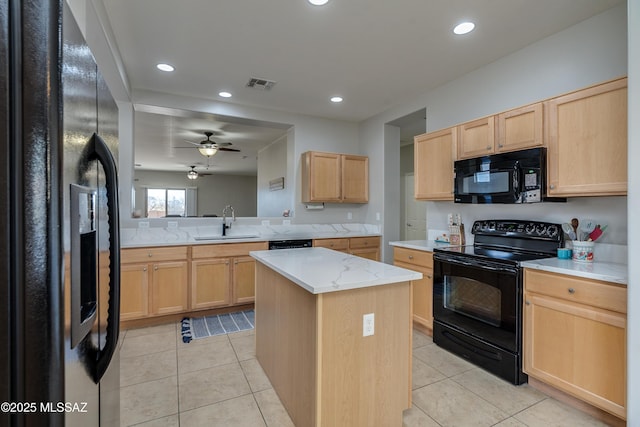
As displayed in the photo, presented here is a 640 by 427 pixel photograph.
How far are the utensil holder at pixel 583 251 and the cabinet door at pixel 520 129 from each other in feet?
2.60

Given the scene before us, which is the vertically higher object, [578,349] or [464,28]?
[464,28]

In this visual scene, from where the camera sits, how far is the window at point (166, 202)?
1108cm

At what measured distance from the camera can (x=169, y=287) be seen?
137 inches

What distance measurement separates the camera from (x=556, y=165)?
232 centimetres

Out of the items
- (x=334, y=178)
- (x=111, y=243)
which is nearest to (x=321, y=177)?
(x=334, y=178)

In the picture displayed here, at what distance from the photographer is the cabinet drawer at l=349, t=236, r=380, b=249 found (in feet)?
15.0

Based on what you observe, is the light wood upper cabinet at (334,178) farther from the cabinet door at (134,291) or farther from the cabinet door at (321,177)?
the cabinet door at (134,291)

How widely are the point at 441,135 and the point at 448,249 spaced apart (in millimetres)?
1235

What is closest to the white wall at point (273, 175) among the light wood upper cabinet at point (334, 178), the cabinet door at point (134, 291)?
the light wood upper cabinet at point (334, 178)

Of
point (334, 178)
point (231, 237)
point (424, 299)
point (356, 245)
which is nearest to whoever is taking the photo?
point (424, 299)

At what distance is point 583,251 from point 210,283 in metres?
3.55

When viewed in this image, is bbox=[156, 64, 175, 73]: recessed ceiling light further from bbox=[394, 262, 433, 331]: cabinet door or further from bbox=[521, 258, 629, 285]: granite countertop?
bbox=[521, 258, 629, 285]: granite countertop

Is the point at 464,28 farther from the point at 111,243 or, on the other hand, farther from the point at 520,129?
the point at 111,243

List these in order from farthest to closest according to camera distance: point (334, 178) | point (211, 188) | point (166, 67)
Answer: point (211, 188) → point (334, 178) → point (166, 67)
